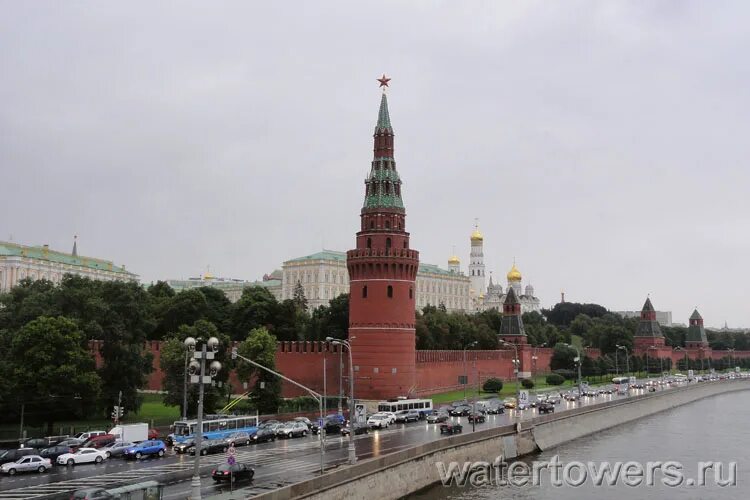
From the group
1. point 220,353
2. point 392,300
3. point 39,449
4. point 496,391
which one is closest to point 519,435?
point 392,300

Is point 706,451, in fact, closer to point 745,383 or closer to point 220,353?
point 220,353

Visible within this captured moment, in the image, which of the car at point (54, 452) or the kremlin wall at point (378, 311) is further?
the kremlin wall at point (378, 311)

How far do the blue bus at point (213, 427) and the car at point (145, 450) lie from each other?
2.40 meters

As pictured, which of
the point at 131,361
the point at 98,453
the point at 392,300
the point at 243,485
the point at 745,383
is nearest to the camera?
the point at 243,485

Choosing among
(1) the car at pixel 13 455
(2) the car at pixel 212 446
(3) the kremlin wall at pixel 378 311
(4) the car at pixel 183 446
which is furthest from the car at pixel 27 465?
(3) the kremlin wall at pixel 378 311

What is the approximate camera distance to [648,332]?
158 metres

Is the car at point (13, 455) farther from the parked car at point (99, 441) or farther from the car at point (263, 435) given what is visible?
the car at point (263, 435)

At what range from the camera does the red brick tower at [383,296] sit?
71.0 metres

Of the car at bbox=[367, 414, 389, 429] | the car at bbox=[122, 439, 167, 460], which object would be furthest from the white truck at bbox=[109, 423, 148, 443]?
the car at bbox=[367, 414, 389, 429]

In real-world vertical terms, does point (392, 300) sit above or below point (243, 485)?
above

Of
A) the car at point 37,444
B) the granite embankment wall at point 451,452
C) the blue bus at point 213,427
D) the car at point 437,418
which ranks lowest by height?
the granite embankment wall at point 451,452

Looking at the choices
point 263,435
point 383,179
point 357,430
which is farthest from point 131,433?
point 383,179

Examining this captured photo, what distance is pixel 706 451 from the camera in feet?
190

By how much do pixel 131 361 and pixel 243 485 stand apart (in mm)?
28515
